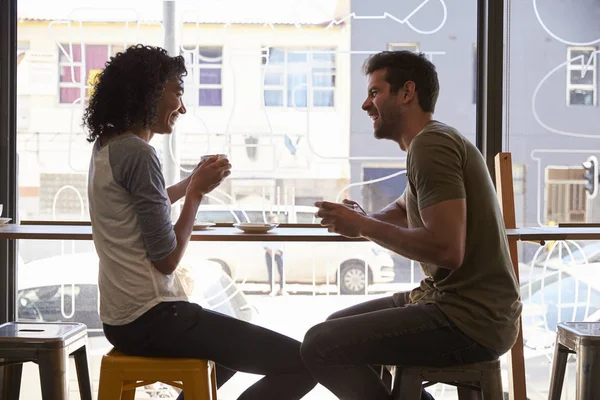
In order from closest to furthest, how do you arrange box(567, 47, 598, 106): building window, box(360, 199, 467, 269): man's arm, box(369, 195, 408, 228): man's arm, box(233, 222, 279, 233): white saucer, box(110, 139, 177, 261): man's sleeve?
box(360, 199, 467, 269): man's arm
box(110, 139, 177, 261): man's sleeve
box(369, 195, 408, 228): man's arm
box(233, 222, 279, 233): white saucer
box(567, 47, 598, 106): building window

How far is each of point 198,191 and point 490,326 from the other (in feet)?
2.95

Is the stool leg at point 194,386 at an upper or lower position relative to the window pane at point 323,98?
lower

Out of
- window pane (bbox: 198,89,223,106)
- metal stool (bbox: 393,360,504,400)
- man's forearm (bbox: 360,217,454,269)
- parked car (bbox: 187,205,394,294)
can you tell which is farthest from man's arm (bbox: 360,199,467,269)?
window pane (bbox: 198,89,223,106)

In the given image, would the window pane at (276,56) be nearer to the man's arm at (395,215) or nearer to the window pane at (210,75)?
the window pane at (210,75)

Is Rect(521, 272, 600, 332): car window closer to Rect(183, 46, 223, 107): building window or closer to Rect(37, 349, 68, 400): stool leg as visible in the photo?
Rect(183, 46, 223, 107): building window

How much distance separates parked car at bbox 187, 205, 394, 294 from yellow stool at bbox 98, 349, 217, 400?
1.26 m

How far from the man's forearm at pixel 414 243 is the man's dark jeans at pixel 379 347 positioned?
0.54ft

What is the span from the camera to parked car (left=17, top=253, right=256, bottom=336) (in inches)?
127

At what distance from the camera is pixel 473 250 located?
186 centimetres

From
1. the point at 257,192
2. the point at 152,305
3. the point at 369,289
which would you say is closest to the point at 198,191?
the point at 152,305

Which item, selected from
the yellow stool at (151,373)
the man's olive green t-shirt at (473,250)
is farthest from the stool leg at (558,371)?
the yellow stool at (151,373)

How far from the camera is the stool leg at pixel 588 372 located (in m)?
2.16

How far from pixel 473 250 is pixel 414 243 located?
18 centimetres

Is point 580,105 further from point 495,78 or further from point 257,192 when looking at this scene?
point 257,192
